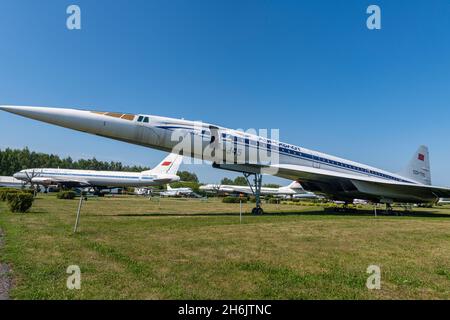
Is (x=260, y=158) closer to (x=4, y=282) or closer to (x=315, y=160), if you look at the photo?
(x=315, y=160)

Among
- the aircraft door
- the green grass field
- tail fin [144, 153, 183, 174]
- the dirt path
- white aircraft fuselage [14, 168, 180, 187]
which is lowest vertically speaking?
the green grass field

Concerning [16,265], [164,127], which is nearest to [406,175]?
[164,127]

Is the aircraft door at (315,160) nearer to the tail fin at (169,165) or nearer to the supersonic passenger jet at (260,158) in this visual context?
the supersonic passenger jet at (260,158)

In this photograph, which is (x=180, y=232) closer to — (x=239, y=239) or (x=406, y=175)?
(x=239, y=239)

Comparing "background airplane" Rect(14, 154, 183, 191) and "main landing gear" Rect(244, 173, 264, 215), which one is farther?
"background airplane" Rect(14, 154, 183, 191)

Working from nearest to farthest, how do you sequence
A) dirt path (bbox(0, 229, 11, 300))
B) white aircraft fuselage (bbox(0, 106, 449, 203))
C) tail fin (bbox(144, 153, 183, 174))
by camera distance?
dirt path (bbox(0, 229, 11, 300)), white aircraft fuselage (bbox(0, 106, 449, 203)), tail fin (bbox(144, 153, 183, 174))

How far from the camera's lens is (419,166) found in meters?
27.2

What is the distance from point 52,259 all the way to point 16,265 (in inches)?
25.3

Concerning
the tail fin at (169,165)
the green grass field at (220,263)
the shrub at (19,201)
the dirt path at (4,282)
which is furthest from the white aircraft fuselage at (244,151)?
the tail fin at (169,165)

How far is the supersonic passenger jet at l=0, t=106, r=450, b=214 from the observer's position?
1487 cm

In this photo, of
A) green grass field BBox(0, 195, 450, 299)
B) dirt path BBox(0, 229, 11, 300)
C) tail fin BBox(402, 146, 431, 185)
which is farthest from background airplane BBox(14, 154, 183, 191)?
dirt path BBox(0, 229, 11, 300)

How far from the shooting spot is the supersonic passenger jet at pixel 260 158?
14867 millimetres

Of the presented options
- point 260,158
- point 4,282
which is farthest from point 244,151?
point 4,282

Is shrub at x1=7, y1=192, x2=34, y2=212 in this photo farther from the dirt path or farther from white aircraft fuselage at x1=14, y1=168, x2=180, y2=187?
white aircraft fuselage at x1=14, y1=168, x2=180, y2=187
